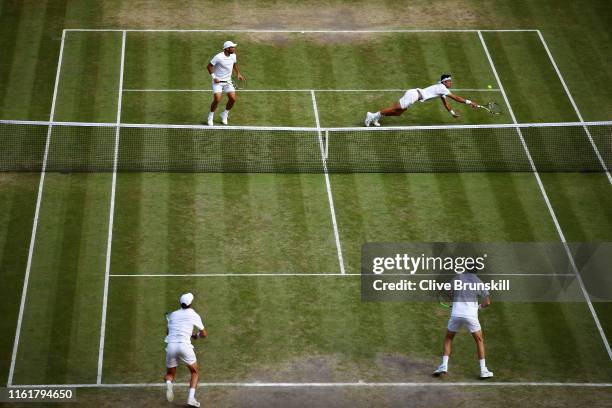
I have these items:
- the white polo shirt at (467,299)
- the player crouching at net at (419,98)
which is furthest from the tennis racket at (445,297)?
the player crouching at net at (419,98)

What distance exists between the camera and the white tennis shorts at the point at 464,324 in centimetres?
2214

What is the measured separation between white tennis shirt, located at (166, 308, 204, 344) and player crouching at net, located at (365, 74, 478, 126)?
11.1 meters

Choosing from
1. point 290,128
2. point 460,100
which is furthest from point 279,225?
point 460,100

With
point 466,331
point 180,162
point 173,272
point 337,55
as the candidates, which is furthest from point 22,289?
point 337,55

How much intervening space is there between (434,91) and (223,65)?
5215 millimetres

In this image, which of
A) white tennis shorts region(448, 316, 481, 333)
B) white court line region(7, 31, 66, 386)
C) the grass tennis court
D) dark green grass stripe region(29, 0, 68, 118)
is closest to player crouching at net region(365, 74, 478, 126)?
the grass tennis court

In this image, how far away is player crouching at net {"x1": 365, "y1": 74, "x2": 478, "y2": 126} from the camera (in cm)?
3067

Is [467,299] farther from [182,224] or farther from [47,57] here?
[47,57]

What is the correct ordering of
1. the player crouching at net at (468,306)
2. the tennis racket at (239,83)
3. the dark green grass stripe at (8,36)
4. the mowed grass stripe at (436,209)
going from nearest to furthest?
the player crouching at net at (468,306), the mowed grass stripe at (436,209), the tennis racket at (239,83), the dark green grass stripe at (8,36)

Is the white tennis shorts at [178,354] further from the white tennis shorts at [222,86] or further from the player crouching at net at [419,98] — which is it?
the player crouching at net at [419,98]

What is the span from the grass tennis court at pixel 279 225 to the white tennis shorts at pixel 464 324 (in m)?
0.97

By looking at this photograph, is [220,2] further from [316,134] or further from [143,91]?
[316,134]

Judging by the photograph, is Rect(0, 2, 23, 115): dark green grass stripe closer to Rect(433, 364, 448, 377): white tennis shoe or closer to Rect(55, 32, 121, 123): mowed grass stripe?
Rect(55, 32, 121, 123): mowed grass stripe

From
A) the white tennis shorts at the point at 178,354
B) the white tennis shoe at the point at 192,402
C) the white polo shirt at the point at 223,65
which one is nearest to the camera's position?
the white tennis shorts at the point at 178,354
